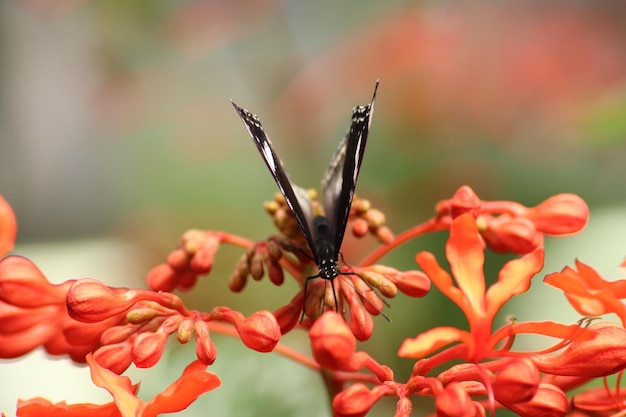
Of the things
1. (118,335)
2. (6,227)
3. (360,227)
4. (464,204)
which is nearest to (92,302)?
(118,335)

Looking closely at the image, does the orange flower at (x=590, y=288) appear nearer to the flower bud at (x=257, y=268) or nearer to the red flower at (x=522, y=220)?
the red flower at (x=522, y=220)

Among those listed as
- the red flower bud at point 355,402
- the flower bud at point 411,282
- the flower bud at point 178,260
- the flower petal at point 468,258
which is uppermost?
the flower petal at point 468,258

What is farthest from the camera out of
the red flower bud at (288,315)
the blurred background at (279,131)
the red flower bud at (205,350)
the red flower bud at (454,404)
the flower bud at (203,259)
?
the blurred background at (279,131)

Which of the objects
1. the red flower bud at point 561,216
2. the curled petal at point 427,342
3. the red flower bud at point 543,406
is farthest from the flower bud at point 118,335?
the red flower bud at point 561,216

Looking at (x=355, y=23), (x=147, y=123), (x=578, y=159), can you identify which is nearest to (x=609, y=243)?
(x=578, y=159)

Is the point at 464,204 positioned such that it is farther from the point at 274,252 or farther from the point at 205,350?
the point at 205,350

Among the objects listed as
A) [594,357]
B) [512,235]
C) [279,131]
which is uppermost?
[279,131]

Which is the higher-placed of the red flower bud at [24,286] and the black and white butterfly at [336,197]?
the black and white butterfly at [336,197]
